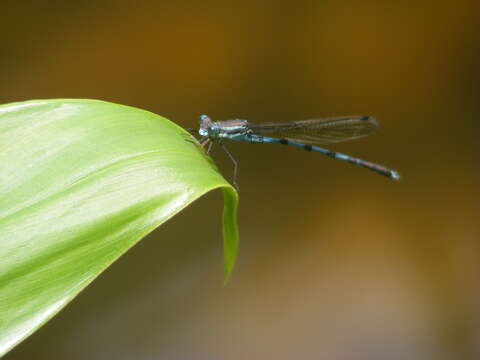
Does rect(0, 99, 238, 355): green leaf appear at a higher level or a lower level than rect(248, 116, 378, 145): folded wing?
higher

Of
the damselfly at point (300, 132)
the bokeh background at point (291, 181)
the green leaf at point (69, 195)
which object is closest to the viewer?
the green leaf at point (69, 195)

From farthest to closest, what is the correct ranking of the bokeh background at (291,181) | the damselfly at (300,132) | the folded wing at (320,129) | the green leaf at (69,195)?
the bokeh background at (291,181) → the folded wing at (320,129) → the damselfly at (300,132) → the green leaf at (69,195)

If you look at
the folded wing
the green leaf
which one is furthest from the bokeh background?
the green leaf

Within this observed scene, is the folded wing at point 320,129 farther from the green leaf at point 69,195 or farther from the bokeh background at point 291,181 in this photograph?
the bokeh background at point 291,181

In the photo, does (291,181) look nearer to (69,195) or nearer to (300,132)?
(300,132)

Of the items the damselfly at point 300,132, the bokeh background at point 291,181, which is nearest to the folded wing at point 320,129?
the damselfly at point 300,132

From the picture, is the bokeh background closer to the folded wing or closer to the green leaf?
the folded wing

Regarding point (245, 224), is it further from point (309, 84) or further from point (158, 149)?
point (158, 149)
